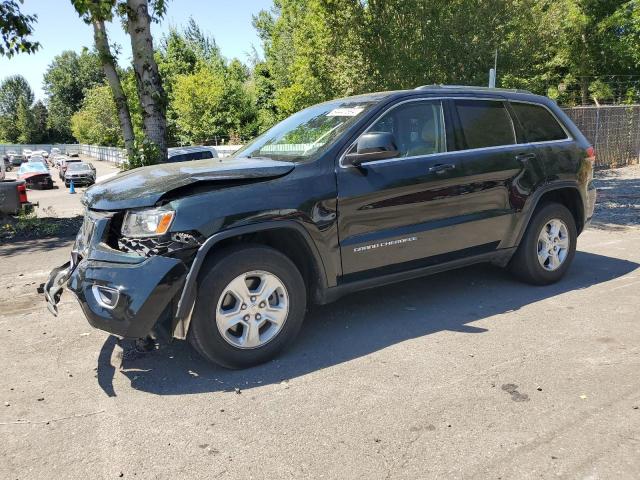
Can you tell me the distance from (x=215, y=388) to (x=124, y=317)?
29.5 inches

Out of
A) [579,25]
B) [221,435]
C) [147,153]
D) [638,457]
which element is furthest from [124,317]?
A: [579,25]

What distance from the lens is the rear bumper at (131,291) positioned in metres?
3.37

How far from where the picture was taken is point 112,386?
367cm

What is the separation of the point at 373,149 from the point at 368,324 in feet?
4.97

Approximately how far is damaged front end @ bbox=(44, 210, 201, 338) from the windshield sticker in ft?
5.84

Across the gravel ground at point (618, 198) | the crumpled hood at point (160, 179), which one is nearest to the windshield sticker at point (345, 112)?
the crumpled hood at point (160, 179)

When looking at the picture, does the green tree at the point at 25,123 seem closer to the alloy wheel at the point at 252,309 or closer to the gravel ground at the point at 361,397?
the gravel ground at the point at 361,397

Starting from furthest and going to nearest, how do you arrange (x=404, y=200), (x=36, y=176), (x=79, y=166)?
(x=79, y=166)
(x=36, y=176)
(x=404, y=200)

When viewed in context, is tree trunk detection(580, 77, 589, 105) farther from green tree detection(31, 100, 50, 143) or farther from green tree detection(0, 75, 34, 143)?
green tree detection(0, 75, 34, 143)

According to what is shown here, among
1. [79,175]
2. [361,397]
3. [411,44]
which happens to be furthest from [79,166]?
[361,397]

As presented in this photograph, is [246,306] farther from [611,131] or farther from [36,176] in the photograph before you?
[36,176]

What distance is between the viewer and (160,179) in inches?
151

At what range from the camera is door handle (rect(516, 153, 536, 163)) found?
517 centimetres

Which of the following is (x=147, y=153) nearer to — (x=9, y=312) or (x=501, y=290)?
(x=9, y=312)
